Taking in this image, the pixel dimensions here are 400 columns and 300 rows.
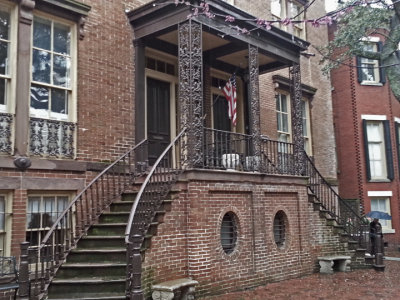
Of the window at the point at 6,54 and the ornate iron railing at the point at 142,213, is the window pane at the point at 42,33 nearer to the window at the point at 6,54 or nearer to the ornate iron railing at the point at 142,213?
the window at the point at 6,54

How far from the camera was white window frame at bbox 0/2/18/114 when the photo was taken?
7418 mm

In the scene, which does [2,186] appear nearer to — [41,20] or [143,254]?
[143,254]

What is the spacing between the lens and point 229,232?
880 cm

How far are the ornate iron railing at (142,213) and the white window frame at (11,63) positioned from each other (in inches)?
105

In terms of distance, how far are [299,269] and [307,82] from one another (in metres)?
7.45

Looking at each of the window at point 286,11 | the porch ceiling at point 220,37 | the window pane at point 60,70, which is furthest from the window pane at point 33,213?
the window at point 286,11

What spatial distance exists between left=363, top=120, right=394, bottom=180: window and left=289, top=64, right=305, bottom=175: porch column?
24.1 feet

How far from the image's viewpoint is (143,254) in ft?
22.8

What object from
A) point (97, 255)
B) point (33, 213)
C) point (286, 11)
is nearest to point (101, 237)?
point (97, 255)

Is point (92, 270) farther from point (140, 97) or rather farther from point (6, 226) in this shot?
point (140, 97)

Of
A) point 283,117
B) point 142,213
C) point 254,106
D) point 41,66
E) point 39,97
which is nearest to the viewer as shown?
point 142,213

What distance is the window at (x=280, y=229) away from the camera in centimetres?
1007

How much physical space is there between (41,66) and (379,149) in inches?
551

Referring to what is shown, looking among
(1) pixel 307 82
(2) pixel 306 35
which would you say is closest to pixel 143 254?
(1) pixel 307 82
